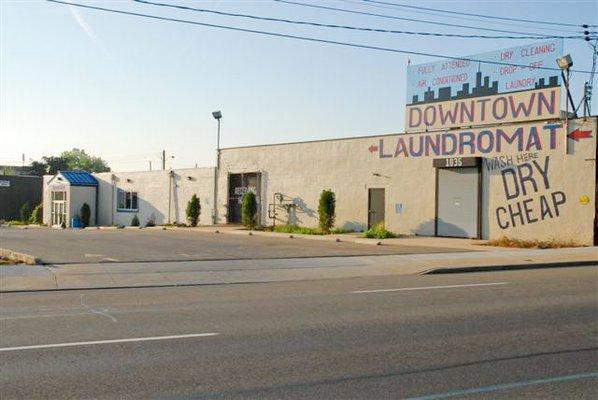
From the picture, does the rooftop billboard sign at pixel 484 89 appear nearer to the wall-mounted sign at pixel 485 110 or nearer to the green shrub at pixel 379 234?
the wall-mounted sign at pixel 485 110

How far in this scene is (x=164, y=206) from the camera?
46.5m

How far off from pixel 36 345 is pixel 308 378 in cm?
351

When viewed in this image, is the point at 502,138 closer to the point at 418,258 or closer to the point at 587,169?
the point at 587,169

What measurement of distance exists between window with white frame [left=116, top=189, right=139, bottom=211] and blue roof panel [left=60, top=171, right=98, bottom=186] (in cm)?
324

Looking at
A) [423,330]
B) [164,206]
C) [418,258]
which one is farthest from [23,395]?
[164,206]

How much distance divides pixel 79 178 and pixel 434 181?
3241 centimetres

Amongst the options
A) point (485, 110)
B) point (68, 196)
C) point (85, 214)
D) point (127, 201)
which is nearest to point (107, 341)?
→ point (485, 110)

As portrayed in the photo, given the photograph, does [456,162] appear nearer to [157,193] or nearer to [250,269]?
[250,269]

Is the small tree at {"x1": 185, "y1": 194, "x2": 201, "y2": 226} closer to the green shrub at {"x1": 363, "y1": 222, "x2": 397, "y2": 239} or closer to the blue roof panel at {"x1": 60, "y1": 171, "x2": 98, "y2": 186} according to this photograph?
the blue roof panel at {"x1": 60, "y1": 171, "x2": 98, "y2": 186}

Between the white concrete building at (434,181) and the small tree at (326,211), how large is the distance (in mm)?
1619

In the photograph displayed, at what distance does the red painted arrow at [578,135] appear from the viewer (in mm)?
25062

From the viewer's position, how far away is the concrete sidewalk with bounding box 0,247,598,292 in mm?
14602

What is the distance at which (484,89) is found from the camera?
2948 cm

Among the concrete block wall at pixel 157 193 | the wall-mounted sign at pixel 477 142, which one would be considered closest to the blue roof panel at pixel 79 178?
the concrete block wall at pixel 157 193
